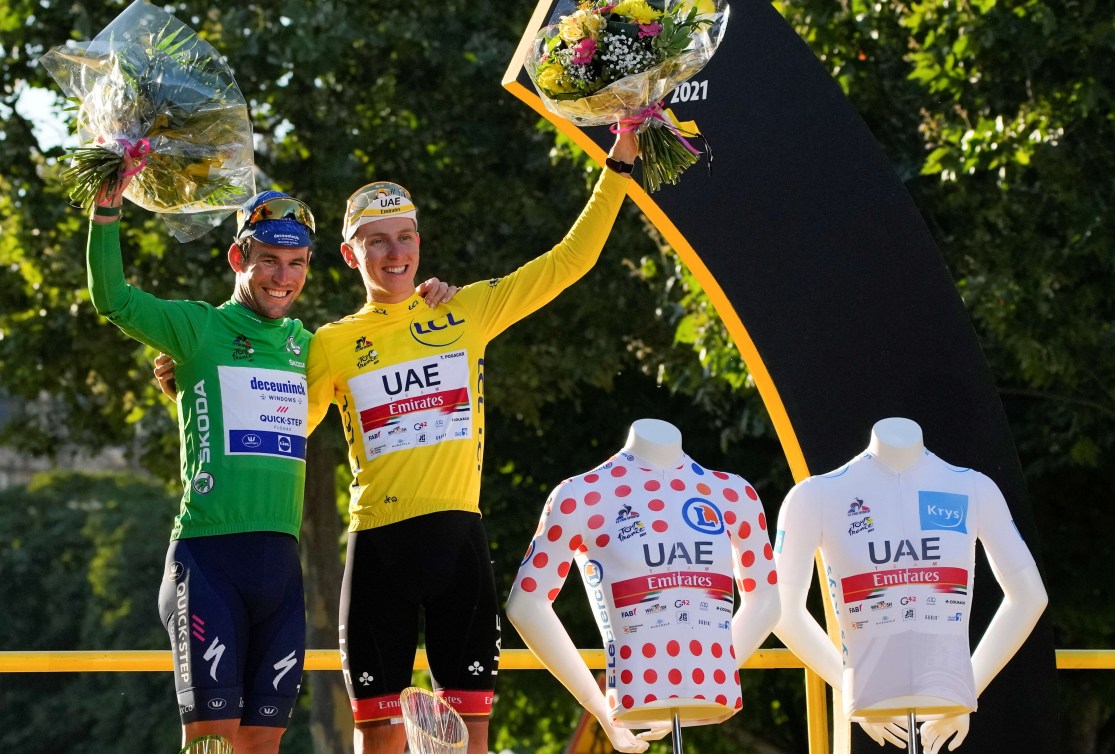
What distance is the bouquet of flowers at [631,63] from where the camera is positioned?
500 centimetres

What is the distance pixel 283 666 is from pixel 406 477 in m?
0.66

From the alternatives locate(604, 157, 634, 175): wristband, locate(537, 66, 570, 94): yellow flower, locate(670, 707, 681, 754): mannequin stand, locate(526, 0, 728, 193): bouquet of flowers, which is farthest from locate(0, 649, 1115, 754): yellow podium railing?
locate(537, 66, 570, 94): yellow flower

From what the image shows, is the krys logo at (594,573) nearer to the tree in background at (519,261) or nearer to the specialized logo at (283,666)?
the specialized logo at (283,666)

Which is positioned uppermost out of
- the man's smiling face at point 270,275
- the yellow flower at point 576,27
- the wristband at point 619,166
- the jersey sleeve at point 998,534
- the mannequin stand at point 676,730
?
the yellow flower at point 576,27

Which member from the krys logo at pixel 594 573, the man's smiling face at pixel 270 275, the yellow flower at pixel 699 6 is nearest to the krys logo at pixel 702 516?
the krys logo at pixel 594 573

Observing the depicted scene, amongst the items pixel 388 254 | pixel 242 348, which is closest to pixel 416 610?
pixel 242 348

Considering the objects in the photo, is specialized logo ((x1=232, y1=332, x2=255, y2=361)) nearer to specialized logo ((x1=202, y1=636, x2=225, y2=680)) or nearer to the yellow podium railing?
specialized logo ((x1=202, y1=636, x2=225, y2=680))

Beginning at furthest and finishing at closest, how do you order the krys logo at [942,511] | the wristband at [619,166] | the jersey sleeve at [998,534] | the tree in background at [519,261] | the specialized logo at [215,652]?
1. the tree in background at [519,261]
2. the wristband at [619,166]
3. the jersey sleeve at [998,534]
4. the krys logo at [942,511]
5. the specialized logo at [215,652]

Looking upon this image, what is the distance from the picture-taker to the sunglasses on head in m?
5.00

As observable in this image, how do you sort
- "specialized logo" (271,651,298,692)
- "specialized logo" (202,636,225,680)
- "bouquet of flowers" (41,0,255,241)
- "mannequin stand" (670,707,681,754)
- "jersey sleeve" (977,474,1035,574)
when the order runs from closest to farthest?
1. "mannequin stand" (670,707,681,754)
2. "specialized logo" (202,636,225,680)
3. "specialized logo" (271,651,298,692)
4. "bouquet of flowers" (41,0,255,241)
5. "jersey sleeve" (977,474,1035,574)

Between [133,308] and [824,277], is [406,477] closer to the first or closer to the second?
[133,308]

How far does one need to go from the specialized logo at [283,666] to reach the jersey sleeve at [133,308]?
92 cm

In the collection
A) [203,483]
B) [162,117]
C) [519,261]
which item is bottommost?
[203,483]

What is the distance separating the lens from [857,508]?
498 cm
